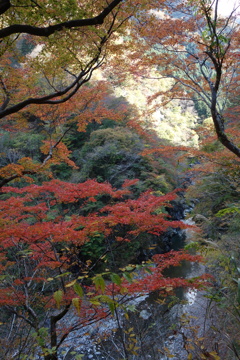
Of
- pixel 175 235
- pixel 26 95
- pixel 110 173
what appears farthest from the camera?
pixel 175 235

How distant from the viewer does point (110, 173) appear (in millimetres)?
13195

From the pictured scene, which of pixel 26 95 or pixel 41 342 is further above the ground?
pixel 26 95

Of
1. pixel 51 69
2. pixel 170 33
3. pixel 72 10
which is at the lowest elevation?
pixel 51 69

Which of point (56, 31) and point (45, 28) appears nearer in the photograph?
point (45, 28)

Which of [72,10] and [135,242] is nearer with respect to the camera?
[72,10]

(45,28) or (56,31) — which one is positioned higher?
(56,31)

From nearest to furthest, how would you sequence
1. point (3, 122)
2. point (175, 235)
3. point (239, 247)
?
point (239, 247)
point (3, 122)
point (175, 235)

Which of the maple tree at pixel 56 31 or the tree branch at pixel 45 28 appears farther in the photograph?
the maple tree at pixel 56 31

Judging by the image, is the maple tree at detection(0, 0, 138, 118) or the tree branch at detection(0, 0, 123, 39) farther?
the maple tree at detection(0, 0, 138, 118)

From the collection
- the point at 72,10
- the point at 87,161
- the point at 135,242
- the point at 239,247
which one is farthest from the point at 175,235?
the point at 72,10

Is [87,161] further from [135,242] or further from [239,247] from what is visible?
[239,247]

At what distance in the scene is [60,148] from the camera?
7.56 metres

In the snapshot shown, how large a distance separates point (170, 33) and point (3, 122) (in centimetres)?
1104

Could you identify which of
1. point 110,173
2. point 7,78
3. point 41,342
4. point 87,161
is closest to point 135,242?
point 110,173
